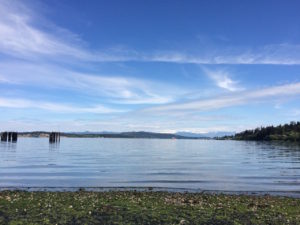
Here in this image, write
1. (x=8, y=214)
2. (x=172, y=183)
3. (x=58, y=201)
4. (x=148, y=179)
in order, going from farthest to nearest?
(x=148, y=179)
(x=172, y=183)
(x=58, y=201)
(x=8, y=214)

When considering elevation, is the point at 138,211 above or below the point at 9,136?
below

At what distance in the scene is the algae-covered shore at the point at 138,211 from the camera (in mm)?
17453

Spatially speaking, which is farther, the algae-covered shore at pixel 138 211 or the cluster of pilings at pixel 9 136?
the cluster of pilings at pixel 9 136

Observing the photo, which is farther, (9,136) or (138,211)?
(9,136)

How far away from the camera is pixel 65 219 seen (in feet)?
57.0

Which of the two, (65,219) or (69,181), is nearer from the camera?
(65,219)

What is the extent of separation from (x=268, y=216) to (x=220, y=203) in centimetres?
425

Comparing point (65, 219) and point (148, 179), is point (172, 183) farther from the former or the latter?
point (65, 219)

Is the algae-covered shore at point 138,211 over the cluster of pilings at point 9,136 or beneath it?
beneath

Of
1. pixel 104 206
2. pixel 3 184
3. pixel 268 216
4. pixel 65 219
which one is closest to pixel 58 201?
pixel 104 206

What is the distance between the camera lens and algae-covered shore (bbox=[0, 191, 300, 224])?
17453mm

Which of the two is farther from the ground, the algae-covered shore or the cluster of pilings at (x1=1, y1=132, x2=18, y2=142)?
the cluster of pilings at (x1=1, y1=132, x2=18, y2=142)

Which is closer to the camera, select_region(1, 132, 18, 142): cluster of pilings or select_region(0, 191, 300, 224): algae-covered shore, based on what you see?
select_region(0, 191, 300, 224): algae-covered shore

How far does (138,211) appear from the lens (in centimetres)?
1955
